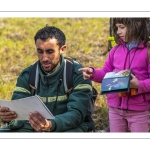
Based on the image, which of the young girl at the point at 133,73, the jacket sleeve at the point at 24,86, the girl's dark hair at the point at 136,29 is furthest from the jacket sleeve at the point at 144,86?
the jacket sleeve at the point at 24,86

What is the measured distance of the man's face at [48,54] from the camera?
12.7 ft

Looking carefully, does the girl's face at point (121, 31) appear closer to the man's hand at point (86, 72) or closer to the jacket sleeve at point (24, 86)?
the man's hand at point (86, 72)

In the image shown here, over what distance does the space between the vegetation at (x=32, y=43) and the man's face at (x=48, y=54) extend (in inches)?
56.7

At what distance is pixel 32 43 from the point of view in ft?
25.1

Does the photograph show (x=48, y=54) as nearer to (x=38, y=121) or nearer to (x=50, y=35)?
(x=50, y=35)

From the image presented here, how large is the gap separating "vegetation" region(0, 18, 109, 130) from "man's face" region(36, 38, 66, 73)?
4.72 ft

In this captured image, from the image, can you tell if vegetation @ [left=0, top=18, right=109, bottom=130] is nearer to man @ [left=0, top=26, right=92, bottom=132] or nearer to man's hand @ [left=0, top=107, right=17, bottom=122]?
man @ [left=0, top=26, right=92, bottom=132]

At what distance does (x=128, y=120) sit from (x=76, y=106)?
0.41 metres

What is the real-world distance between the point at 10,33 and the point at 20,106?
456 centimetres

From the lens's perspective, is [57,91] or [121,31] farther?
[57,91]

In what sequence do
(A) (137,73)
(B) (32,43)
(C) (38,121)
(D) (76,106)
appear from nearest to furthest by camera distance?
1. (C) (38,121)
2. (A) (137,73)
3. (D) (76,106)
4. (B) (32,43)

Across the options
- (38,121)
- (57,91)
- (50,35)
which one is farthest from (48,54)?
(38,121)

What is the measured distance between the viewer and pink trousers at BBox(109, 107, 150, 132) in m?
3.73

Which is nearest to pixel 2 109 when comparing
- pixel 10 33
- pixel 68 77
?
pixel 68 77
